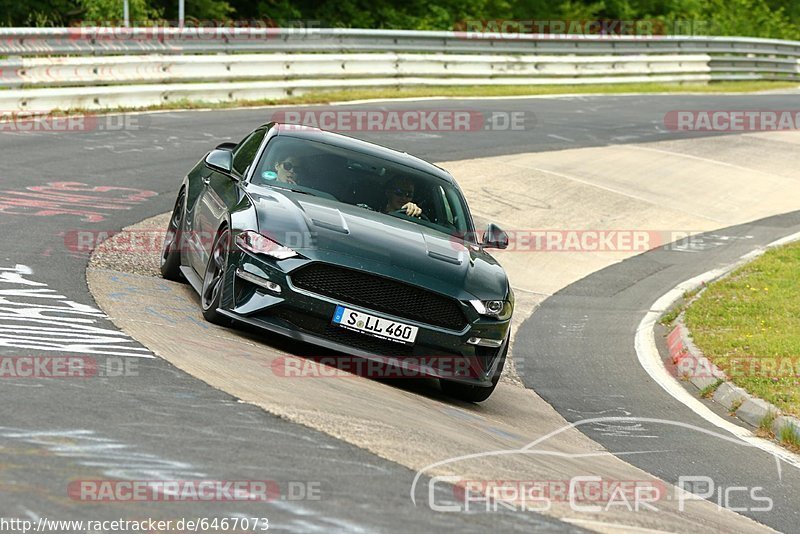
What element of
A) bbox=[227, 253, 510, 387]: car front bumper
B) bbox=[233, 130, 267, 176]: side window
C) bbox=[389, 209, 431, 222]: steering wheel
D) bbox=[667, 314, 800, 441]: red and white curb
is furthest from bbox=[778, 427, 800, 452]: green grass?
bbox=[233, 130, 267, 176]: side window

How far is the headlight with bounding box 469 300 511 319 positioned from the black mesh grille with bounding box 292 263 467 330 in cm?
36

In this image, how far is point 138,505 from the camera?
182 inches

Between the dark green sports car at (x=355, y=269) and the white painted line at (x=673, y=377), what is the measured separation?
193 centimetres

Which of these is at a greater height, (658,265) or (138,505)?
(138,505)

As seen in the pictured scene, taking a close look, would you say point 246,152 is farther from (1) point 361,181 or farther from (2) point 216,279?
(2) point 216,279

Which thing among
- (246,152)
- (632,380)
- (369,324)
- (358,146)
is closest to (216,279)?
(369,324)

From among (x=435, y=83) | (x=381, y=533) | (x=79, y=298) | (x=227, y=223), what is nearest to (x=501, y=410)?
(x=227, y=223)

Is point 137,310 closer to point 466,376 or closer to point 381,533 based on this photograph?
point 466,376

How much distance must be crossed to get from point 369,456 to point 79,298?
3.89 meters

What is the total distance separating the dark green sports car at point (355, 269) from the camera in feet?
25.7

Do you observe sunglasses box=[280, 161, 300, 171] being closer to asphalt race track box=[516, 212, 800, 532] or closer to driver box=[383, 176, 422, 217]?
driver box=[383, 176, 422, 217]

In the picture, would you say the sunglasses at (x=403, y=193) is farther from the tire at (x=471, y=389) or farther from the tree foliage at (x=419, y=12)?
the tree foliage at (x=419, y=12)

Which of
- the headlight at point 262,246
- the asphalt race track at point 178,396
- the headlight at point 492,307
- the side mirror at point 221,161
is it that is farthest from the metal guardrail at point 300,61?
the headlight at point 492,307

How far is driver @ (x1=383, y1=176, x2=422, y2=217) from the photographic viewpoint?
30.2 ft
